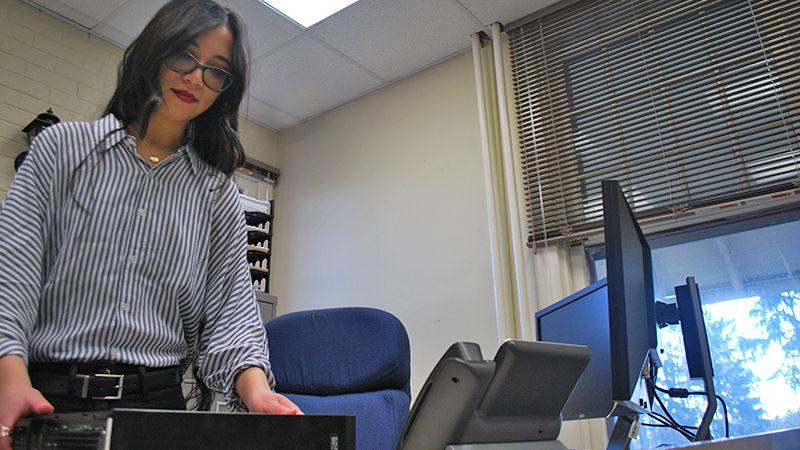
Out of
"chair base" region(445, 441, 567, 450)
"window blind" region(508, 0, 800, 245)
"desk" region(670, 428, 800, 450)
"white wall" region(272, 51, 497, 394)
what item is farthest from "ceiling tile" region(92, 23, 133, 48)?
"desk" region(670, 428, 800, 450)

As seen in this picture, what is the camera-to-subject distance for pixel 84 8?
265 cm

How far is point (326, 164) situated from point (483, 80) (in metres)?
1.07

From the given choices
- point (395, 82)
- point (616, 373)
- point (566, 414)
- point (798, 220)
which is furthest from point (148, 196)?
point (395, 82)

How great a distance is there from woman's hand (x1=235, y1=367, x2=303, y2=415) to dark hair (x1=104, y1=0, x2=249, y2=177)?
400 millimetres

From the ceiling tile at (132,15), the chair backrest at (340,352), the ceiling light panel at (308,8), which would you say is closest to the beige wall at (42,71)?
the ceiling tile at (132,15)

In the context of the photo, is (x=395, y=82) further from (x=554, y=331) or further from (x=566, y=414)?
(x=566, y=414)

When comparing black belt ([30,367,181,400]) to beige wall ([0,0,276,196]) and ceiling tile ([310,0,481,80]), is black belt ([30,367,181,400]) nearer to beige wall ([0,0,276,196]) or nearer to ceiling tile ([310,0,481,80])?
beige wall ([0,0,276,196])

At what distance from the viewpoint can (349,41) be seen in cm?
288

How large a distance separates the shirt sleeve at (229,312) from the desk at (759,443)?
2.04ft

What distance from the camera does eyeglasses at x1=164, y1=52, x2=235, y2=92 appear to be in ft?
3.28

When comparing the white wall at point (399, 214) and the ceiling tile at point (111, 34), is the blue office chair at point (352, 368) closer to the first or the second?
the white wall at point (399, 214)

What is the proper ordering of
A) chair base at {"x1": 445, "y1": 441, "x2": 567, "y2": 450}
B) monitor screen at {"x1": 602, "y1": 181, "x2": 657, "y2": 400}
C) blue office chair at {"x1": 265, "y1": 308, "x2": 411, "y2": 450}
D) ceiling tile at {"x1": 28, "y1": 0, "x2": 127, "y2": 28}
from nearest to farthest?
1. chair base at {"x1": 445, "y1": 441, "x2": 567, "y2": 450}
2. monitor screen at {"x1": 602, "y1": 181, "x2": 657, "y2": 400}
3. blue office chair at {"x1": 265, "y1": 308, "x2": 411, "y2": 450}
4. ceiling tile at {"x1": 28, "y1": 0, "x2": 127, "y2": 28}

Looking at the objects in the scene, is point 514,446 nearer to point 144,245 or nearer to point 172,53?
point 144,245

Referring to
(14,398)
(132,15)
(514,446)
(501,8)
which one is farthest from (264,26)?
(514,446)
